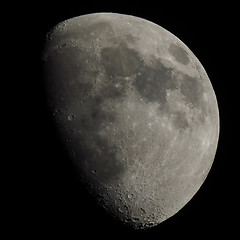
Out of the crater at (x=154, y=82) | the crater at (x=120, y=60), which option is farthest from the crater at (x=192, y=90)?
the crater at (x=120, y=60)

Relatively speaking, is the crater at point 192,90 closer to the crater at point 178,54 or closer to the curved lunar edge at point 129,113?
the curved lunar edge at point 129,113

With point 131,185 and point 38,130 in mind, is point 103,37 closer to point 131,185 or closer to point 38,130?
point 38,130

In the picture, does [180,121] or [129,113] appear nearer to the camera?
[129,113]

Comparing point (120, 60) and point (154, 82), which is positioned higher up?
point (120, 60)

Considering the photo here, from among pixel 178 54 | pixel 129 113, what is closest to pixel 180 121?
pixel 129 113

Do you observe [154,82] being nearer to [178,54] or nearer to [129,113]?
[129,113]

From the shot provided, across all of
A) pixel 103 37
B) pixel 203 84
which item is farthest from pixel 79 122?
pixel 203 84

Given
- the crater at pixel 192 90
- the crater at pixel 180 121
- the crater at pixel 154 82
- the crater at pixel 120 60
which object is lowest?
the crater at pixel 180 121
